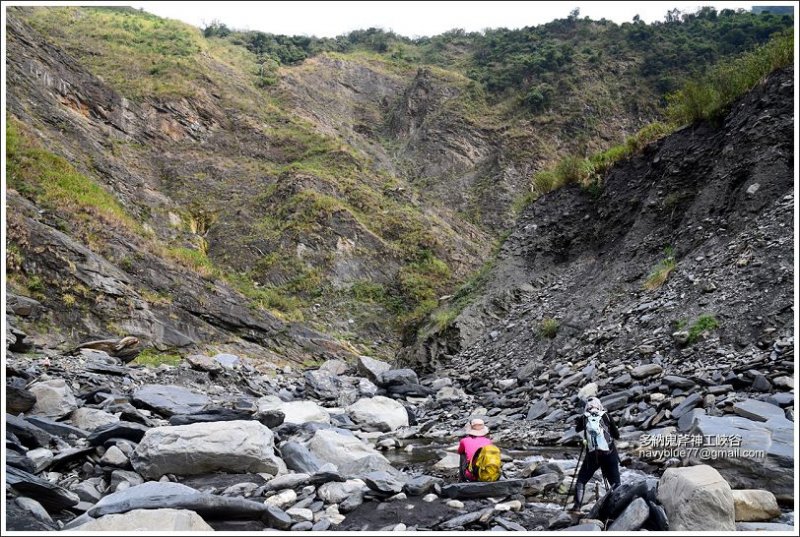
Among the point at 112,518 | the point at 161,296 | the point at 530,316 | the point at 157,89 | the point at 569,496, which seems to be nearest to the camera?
the point at 112,518

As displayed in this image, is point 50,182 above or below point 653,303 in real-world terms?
above

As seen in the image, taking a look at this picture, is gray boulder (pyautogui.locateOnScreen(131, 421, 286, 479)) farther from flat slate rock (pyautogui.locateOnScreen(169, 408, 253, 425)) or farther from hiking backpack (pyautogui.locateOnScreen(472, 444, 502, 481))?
hiking backpack (pyautogui.locateOnScreen(472, 444, 502, 481))

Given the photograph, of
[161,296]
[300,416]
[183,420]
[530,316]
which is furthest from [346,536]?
[161,296]

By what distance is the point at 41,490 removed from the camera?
15.8 ft

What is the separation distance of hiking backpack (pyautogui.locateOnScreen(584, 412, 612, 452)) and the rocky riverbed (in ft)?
1.34

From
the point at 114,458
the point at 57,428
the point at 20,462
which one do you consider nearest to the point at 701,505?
the point at 114,458

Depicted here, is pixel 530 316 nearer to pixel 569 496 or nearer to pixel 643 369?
pixel 643 369

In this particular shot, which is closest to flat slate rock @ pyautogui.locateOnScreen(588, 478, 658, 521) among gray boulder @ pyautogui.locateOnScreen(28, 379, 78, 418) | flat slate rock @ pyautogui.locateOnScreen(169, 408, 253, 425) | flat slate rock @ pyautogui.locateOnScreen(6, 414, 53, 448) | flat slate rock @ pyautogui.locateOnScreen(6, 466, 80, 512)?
flat slate rock @ pyautogui.locateOnScreen(6, 466, 80, 512)

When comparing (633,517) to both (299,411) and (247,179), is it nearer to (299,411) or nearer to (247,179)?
(299,411)

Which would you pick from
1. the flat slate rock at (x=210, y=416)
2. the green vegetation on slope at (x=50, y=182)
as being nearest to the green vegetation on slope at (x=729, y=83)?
the flat slate rock at (x=210, y=416)

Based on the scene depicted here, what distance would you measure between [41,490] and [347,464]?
3.29 meters

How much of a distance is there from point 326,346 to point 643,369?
1442cm

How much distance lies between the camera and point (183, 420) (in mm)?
8102

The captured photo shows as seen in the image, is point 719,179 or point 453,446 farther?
point 719,179
